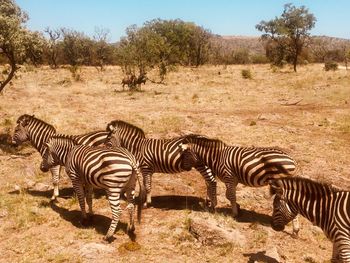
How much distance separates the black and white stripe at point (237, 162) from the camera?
1119 centimetres

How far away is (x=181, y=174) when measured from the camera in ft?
52.3

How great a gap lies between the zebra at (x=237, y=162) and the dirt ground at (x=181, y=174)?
1167 millimetres

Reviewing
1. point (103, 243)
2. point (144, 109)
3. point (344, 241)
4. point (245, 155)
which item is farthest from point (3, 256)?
point (144, 109)

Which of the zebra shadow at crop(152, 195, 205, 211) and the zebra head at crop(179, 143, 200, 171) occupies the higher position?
the zebra head at crop(179, 143, 200, 171)

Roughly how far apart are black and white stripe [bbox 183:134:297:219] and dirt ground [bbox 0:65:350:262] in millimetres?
1170

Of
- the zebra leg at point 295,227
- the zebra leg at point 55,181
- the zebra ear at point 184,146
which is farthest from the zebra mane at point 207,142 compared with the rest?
the zebra leg at point 55,181

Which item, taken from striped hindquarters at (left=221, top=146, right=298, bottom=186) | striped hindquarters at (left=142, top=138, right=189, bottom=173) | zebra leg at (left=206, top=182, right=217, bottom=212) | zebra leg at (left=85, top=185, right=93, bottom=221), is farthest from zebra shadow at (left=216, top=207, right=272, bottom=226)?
zebra leg at (left=85, top=185, right=93, bottom=221)

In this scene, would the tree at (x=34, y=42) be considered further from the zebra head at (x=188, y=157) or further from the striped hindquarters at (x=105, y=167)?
the zebra head at (x=188, y=157)

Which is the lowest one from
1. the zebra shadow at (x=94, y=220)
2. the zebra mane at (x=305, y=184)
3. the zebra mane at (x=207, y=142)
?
the zebra shadow at (x=94, y=220)

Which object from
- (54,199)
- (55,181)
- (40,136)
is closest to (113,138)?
(55,181)

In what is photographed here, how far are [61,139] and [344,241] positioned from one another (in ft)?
28.8

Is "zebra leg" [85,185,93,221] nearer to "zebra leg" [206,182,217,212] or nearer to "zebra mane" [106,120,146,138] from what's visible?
"zebra mane" [106,120,146,138]

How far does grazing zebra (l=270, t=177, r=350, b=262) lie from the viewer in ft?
26.7

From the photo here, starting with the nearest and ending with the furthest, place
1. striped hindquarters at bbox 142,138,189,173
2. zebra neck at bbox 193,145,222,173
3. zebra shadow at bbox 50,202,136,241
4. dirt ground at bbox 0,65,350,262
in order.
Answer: dirt ground at bbox 0,65,350,262, zebra shadow at bbox 50,202,136,241, zebra neck at bbox 193,145,222,173, striped hindquarters at bbox 142,138,189,173
